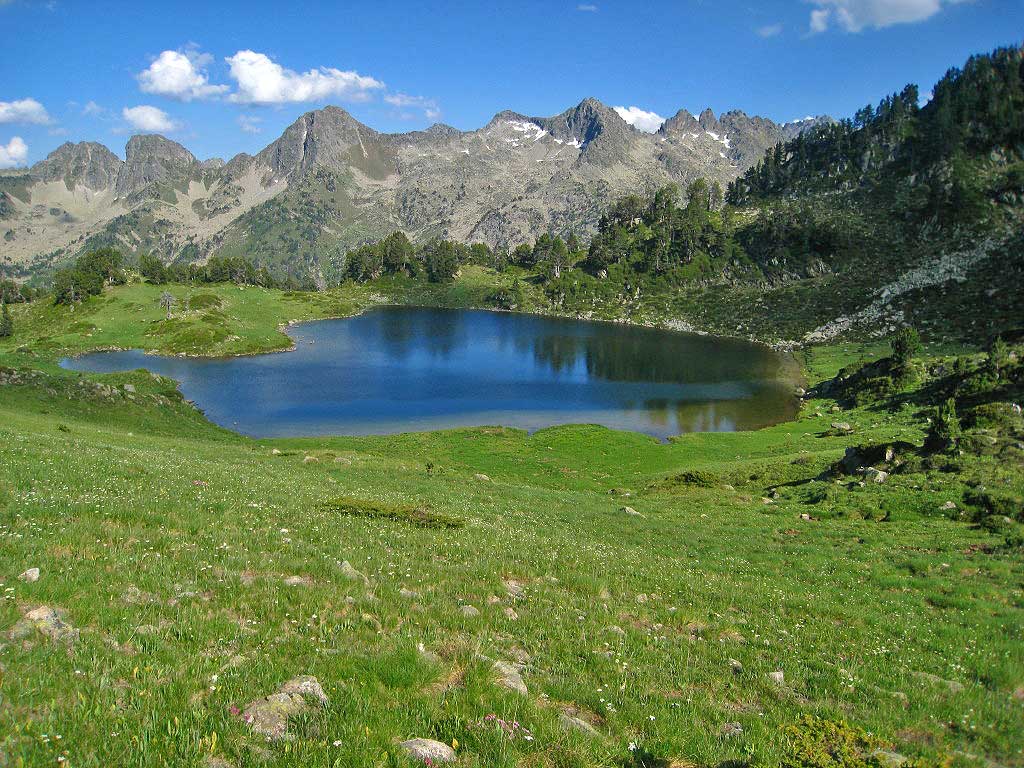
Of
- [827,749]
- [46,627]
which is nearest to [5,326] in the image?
[46,627]

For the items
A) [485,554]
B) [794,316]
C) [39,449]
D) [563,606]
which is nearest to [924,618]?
[563,606]

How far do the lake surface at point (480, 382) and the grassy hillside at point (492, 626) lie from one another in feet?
170

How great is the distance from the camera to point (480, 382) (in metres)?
104

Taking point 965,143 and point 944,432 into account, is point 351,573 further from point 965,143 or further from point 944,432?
point 965,143

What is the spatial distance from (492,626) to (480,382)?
3708 inches

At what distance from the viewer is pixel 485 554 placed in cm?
1623

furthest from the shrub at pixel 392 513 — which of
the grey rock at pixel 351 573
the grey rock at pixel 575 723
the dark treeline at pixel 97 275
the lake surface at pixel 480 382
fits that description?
the dark treeline at pixel 97 275

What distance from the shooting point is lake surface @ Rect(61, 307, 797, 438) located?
260 feet

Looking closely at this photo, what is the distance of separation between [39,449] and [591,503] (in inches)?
1125

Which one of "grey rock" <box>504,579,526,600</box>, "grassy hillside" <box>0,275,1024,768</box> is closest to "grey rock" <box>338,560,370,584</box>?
"grassy hillside" <box>0,275,1024,768</box>

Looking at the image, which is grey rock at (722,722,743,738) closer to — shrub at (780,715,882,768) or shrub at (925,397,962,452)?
shrub at (780,715,882,768)

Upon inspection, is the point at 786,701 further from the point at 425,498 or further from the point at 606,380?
the point at 606,380

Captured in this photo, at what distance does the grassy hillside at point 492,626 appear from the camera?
6418 mm

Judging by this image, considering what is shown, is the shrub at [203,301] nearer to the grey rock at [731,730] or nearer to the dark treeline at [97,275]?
the dark treeline at [97,275]
